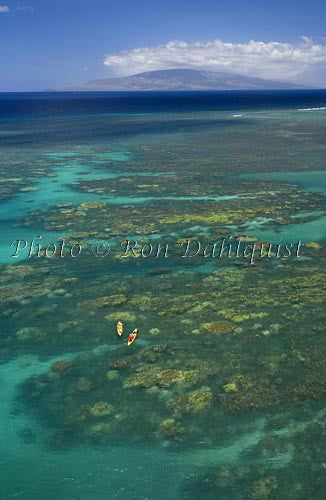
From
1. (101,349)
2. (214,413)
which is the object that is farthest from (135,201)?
(214,413)

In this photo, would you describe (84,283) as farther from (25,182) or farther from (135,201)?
(25,182)

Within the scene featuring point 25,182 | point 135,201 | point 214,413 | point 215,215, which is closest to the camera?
point 214,413

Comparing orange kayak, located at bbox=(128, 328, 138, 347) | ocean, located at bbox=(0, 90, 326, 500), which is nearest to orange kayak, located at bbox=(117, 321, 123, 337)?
ocean, located at bbox=(0, 90, 326, 500)

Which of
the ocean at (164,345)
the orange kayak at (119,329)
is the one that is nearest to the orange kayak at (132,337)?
the ocean at (164,345)

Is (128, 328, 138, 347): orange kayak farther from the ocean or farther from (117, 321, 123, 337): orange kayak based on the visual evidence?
(117, 321, 123, 337): orange kayak

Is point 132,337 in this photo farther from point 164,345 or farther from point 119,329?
point 164,345

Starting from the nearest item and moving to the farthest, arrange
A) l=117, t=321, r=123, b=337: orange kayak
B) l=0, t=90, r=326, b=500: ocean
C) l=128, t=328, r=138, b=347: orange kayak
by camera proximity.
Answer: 1. l=0, t=90, r=326, b=500: ocean
2. l=128, t=328, r=138, b=347: orange kayak
3. l=117, t=321, r=123, b=337: orange kayak

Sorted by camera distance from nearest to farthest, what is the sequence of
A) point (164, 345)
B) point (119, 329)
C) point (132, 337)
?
1. point (164, 345)
2. point (132, 337)
3. point (119, 329)

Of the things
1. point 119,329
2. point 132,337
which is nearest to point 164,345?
point 132,337
